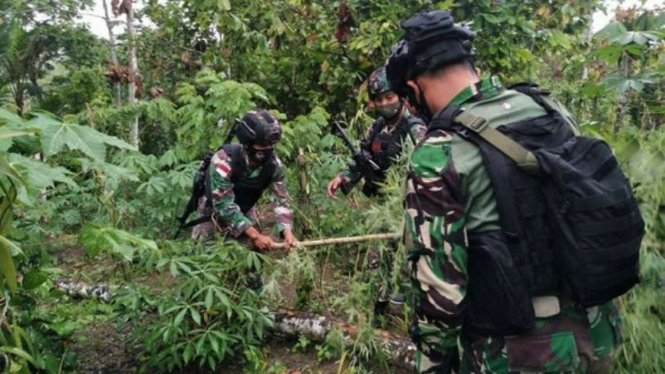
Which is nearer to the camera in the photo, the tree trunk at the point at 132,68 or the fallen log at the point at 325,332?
the fallen log at the point at 325,332

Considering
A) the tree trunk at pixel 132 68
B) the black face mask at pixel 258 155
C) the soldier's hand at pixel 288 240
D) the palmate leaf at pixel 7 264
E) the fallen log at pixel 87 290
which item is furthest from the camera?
the tree trunk at pixel 132 68

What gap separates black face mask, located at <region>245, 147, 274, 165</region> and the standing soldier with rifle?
603 millimetres

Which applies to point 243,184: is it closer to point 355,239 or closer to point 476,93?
point 355,239

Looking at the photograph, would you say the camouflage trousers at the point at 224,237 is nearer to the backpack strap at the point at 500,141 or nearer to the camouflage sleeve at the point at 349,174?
the camouflage sleeve at the point at 349,174

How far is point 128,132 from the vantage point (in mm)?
7859

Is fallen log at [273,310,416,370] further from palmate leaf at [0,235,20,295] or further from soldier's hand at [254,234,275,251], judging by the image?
palmate leaf at [0,235,20,295]

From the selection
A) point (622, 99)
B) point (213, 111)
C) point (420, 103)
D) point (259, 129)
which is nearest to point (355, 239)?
point (420, 103)

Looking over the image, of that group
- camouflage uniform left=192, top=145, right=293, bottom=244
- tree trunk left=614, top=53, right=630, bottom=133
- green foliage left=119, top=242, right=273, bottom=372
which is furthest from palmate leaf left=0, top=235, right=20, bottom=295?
tree trunk left=614, top=53, right=630, bottom=133

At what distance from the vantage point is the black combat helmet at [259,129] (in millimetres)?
4020

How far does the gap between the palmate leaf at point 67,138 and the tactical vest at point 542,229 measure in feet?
4.73

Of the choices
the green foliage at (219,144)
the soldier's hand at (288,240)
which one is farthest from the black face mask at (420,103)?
the soldier's hand at (288,240)

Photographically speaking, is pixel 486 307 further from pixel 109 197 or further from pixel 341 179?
pixel 109 197

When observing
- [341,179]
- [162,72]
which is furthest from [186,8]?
[341,179]

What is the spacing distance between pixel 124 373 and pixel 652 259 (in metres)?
3.20
